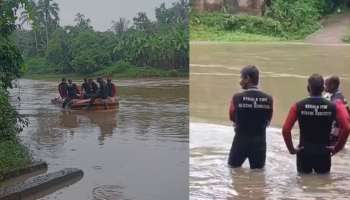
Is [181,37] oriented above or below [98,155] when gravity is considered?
above

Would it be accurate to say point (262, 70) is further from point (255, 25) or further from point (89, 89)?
point (89, 89)

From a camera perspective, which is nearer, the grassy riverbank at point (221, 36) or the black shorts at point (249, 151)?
the black shorts at point (249, 151)

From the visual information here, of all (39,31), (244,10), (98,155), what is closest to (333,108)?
(98,155)

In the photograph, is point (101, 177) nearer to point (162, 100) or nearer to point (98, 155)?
point (98, 155)

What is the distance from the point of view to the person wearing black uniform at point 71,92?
2.59m

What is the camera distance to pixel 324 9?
7.50 metres

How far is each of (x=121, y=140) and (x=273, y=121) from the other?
94.8 inches

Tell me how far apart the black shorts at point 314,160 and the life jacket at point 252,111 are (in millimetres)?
257

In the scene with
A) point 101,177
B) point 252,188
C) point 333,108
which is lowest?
point 252,188

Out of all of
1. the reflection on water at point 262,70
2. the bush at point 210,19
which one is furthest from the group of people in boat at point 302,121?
the bush at point 210,19

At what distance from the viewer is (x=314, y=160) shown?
316 centimetres

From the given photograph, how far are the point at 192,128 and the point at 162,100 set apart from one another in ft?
5.27

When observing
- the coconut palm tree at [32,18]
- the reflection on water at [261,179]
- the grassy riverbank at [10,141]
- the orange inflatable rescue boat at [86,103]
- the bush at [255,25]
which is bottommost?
the reflection on water at [261,179]

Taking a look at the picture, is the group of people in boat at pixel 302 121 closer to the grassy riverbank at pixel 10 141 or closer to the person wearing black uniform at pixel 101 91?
the person wearing black uniform at pixel 101 91
